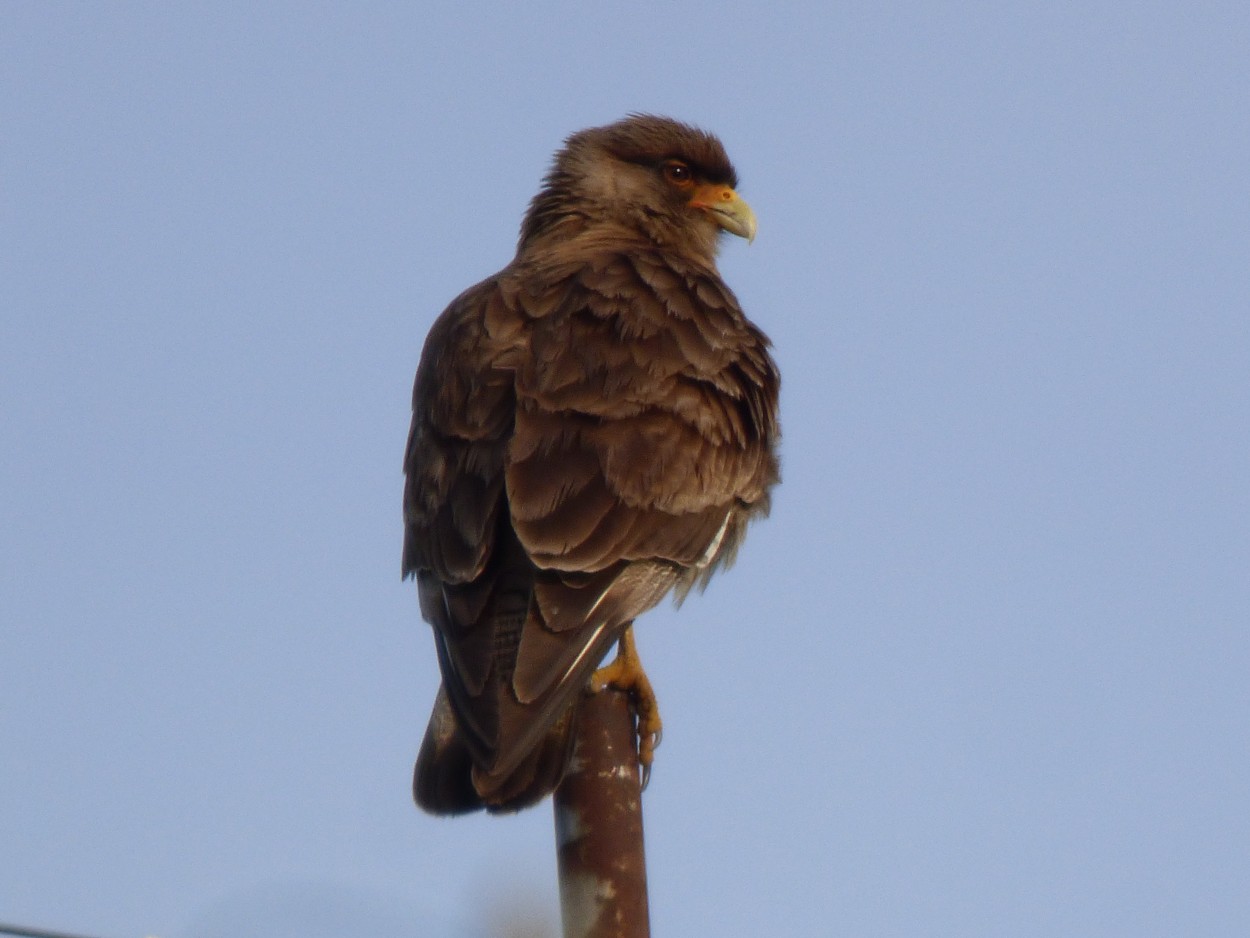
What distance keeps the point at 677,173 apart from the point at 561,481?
103 inches

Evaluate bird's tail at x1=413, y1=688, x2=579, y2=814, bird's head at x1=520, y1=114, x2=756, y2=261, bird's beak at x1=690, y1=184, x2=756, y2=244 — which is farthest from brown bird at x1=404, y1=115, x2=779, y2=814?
A: bird's beak at x1=690, y1=184, x2=756, y2=244

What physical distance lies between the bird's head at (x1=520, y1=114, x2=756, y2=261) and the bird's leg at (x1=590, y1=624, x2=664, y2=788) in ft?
7.25

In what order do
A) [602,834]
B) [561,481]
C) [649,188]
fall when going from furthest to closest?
[649,188], [561,481], [602,834]

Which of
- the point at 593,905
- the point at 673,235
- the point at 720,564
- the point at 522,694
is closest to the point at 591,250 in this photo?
the point at 673,235

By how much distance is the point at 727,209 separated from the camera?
667 cm

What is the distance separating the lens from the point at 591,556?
4.27 meters

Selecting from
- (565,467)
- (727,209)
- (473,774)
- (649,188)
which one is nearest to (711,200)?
(727,209)

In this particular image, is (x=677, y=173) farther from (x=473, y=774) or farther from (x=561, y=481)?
(x=473, y=774)

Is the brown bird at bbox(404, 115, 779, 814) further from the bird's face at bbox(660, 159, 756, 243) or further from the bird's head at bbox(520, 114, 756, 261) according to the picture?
the bird's face at bbox(660, 159, 756, 243)

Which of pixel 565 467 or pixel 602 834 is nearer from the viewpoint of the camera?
pixel 602 834

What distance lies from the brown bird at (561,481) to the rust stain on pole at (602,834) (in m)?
0.06

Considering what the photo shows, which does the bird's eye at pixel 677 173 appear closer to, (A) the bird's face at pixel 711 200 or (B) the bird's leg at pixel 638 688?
(A) the bird's face at pixel 711 200

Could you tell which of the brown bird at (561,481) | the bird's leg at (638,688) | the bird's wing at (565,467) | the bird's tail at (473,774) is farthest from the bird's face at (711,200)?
the bird's tail at (473,774)

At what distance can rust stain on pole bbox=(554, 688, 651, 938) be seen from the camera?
129 inches
